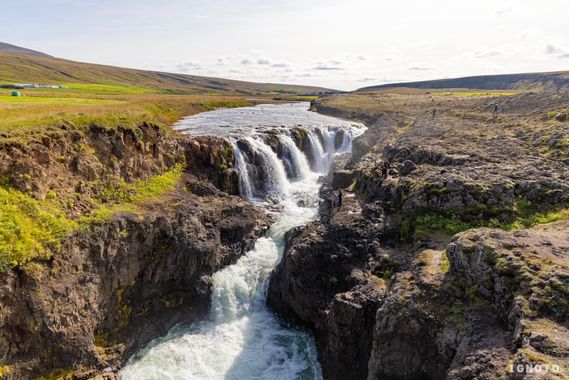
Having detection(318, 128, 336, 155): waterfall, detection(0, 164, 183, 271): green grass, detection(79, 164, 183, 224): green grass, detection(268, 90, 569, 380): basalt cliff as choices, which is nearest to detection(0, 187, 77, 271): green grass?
detection(0, 164, 183, 271): green grass

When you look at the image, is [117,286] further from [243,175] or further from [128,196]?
[243,175]

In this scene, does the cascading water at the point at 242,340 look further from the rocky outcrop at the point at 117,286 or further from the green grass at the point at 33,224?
the green grass at the point at 33,224

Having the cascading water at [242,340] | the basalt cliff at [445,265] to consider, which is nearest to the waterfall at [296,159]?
the cascading water at [242,340]

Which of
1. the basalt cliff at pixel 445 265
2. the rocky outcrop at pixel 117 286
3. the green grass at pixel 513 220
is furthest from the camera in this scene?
the green grass at pixel 513 220

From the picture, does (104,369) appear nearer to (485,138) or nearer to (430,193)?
(430,193)

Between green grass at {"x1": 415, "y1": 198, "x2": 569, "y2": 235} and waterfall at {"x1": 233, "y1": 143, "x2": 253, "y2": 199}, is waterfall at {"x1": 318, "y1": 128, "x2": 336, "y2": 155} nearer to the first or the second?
Result: waterfall at {"x1": 233, "y1": 143, "x2": 253, "y2": 199}

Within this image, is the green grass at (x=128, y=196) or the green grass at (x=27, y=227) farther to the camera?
the green grass at (x=128, y=196)

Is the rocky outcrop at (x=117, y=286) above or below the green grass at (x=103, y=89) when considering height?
below

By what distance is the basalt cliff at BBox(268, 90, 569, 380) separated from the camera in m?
10.4

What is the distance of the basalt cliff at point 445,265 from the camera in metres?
10.4

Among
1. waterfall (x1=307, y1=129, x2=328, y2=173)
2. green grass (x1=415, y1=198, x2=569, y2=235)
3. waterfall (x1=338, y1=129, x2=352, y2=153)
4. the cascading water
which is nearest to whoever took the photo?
green grass (x1=415, y1=198, x2=569, y2=235)

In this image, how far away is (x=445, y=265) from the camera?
47.4 feet

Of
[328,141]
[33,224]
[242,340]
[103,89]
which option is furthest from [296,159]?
[103,89]

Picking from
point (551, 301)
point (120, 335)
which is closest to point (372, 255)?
point (551, 301)
